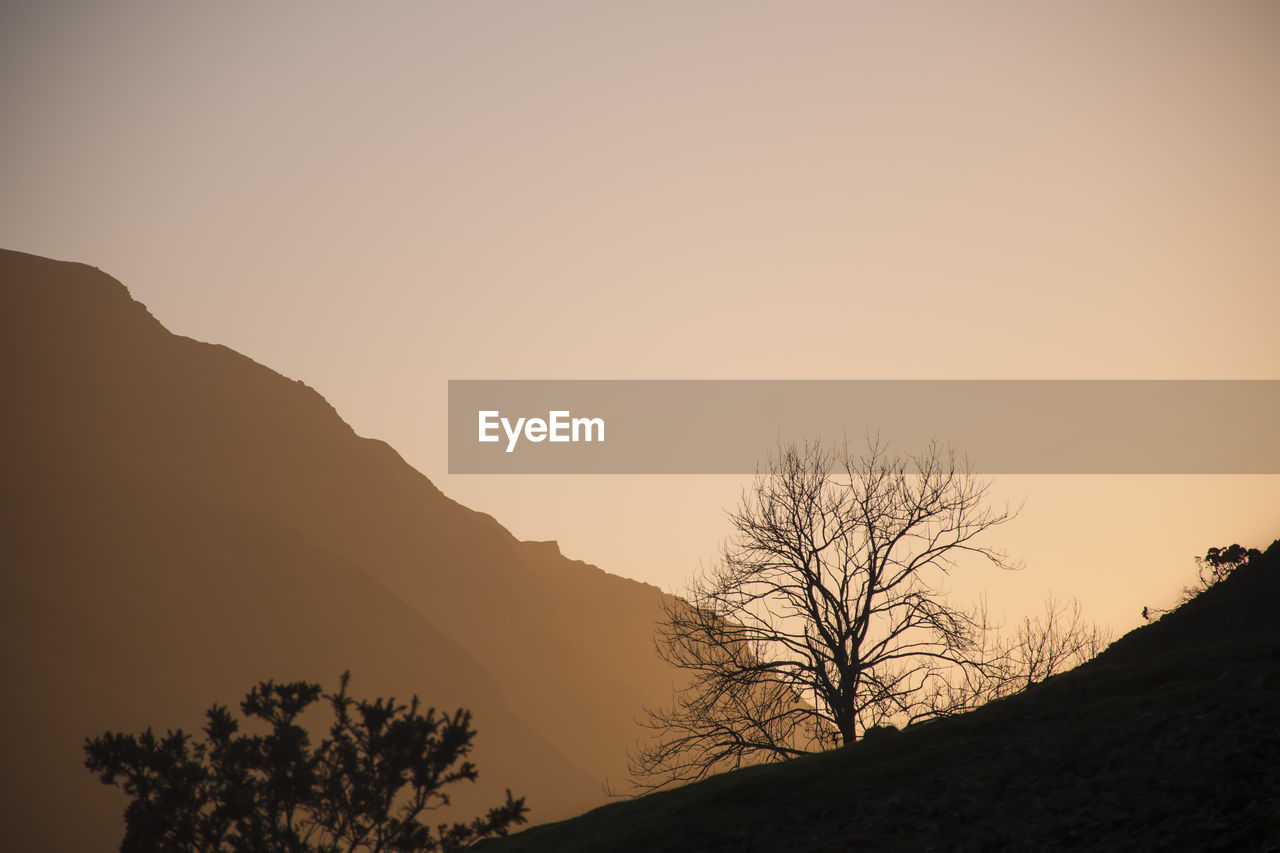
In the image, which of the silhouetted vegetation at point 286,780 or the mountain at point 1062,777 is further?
the silhouetted vegetation at point 286,780

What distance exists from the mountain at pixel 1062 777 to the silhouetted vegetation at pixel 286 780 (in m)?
13.3

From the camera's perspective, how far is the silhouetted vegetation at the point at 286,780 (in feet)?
121

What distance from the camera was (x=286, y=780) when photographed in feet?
121

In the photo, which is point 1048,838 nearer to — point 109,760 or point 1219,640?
point 1219,640

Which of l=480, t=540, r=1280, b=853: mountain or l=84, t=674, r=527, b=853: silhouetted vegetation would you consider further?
l=84, t=674, r=527, b=853: silhouetted vegetation

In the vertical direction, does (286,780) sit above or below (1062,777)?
above

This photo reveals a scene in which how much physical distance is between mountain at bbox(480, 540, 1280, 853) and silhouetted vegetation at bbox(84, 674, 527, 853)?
13.3 metres

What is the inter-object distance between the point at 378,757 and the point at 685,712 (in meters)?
12.4

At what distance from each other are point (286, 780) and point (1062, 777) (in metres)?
29.0

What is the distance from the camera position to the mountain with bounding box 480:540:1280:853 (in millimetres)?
15625

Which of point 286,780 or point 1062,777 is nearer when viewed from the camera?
point 1062,777

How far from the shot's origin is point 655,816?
2208 cm

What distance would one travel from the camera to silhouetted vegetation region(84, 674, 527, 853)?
36.9 meters

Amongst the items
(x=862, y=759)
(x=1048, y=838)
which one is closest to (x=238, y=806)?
(x=862, y=759)
